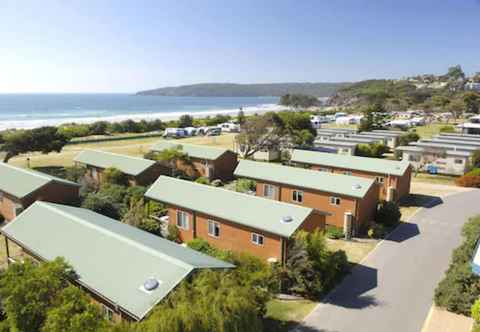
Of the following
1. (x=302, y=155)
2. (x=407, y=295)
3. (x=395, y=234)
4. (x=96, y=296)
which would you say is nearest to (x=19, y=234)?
(x=96, y=296)

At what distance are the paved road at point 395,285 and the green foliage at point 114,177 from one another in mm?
21720

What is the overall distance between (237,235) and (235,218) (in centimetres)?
96

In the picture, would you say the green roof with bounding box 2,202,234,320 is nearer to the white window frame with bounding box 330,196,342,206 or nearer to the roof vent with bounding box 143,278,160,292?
the roof vent with bounding box 143,278,160,292

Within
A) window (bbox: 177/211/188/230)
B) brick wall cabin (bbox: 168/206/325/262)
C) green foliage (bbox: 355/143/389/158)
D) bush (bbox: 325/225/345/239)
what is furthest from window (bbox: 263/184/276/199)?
green foliage (bbox: 355/143/389/158)

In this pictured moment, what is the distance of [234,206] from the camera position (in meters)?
21.2

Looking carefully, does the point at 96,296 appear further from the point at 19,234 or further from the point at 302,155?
the point at 302,155

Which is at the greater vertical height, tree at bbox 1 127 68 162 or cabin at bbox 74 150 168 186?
tree at bbox 1 127 68 162

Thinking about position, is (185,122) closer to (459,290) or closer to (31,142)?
(31,142)

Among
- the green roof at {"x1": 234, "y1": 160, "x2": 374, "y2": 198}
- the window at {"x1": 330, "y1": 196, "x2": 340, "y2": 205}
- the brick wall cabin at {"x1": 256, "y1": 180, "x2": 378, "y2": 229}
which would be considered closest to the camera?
the brick wall cabin at {"x1": 256, "y1": 180, "x2": 378, "y2": 229}

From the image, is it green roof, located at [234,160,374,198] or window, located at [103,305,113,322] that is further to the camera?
green roof, located at [234,160,374,198]

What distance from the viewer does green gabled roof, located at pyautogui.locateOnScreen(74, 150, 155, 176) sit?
108 feet

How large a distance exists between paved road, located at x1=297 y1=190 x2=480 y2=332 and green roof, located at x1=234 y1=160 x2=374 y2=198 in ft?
13.0

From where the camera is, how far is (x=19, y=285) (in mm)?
11070

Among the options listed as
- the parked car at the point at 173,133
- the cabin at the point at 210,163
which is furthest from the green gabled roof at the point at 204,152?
the parked car at the point at 173,133
